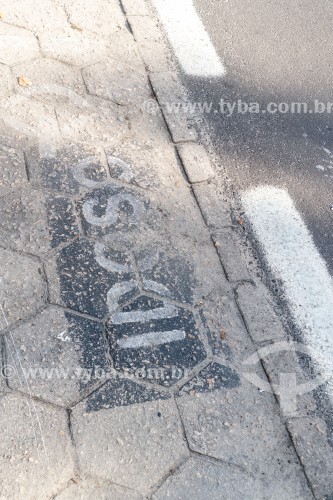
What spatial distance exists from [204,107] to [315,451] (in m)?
2.10

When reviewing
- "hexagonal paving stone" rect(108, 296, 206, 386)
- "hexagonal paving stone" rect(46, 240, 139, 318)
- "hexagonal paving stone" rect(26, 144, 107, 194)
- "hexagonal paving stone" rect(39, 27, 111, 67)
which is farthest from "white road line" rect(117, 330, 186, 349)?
"hexagonal paving stone" rect(39, 27, 111, 67)

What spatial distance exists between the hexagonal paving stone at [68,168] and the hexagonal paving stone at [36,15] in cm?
110

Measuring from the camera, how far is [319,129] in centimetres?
380

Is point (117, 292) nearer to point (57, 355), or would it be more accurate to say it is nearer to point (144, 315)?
point (144, 315)

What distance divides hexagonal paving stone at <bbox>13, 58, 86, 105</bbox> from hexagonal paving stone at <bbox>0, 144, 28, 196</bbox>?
49cm

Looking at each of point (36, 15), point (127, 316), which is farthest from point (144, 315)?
point (36, 15)

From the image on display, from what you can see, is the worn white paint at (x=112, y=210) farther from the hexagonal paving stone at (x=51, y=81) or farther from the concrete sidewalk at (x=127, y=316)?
the hexagonal paving stone at (x=51, y=81)

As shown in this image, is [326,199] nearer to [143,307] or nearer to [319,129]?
[319,129]

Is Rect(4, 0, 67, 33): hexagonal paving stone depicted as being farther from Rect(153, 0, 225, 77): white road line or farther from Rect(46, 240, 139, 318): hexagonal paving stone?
Rect(46, 240, 139, 318): hexagonal paving stone

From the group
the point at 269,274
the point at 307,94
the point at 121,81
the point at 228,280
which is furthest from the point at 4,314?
the point at 307,94

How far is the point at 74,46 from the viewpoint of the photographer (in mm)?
3883

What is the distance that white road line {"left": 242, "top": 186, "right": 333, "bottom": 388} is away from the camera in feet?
9.07

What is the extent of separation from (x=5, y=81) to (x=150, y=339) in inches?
69.6

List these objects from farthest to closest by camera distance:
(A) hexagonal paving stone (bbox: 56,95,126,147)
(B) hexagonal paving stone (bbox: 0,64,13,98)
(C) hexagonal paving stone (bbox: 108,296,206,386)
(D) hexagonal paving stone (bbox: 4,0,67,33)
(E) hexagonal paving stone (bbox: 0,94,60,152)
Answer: (D) hexagonal paving stone (bbox: 4,0,67,33) < (B) hexagonal paving stone (bbox: 0,64,13,98) < (A) hexagonal paving stone (bbox: 56,95,126,147) < (E) hexagonal paving stone (bbox: 0,94,60,152) < (C) hexagonal paving stone (bbox: 108,296,206,386)
